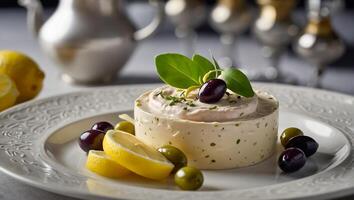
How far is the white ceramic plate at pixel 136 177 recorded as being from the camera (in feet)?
5.28

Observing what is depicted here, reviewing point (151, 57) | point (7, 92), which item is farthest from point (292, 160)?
point (151, 57)

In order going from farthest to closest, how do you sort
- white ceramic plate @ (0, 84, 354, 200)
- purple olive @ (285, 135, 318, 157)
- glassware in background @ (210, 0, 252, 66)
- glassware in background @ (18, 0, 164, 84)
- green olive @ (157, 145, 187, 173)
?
glassware in background @ (210, 0, 252, 66)
glassware in background @ (18, 0, 164, 84)
purple olive @ (285, 135, 318, 157)
green olive @ (157, 145, 187, 173)
white ceramic plate @ (0, 84, 354, 200)

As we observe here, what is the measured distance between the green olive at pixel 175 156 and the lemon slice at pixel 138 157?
18 millimetres

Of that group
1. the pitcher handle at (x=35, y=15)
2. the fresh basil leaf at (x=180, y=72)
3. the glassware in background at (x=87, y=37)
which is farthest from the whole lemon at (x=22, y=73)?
the fresh basil leaf at (x=180, y=72)

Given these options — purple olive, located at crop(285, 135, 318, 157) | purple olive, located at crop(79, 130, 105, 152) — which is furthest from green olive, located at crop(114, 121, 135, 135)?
purple olive, located at crop(285, 135, 318, 157)

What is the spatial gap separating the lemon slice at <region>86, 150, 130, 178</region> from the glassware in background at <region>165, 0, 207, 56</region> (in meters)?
1.73

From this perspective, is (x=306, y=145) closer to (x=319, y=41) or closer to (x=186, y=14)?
(x=319, y=41)

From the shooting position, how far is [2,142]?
6.54 ft

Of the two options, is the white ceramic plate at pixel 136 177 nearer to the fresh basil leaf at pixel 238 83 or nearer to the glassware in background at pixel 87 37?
the fresh basil leaf at pixel 238 83

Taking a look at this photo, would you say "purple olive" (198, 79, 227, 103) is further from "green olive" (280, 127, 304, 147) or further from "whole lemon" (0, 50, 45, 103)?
"whole lemon" (0, 50, 45, 103)

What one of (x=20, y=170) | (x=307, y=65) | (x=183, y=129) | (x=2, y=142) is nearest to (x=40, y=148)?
(x=2, y=142)

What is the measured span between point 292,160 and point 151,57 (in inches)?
74.3

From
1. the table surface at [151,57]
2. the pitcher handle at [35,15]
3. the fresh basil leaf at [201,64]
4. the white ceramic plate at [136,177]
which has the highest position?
the fresh basil leaf at [201,64]

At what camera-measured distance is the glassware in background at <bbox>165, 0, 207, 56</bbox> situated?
3.50 meters
